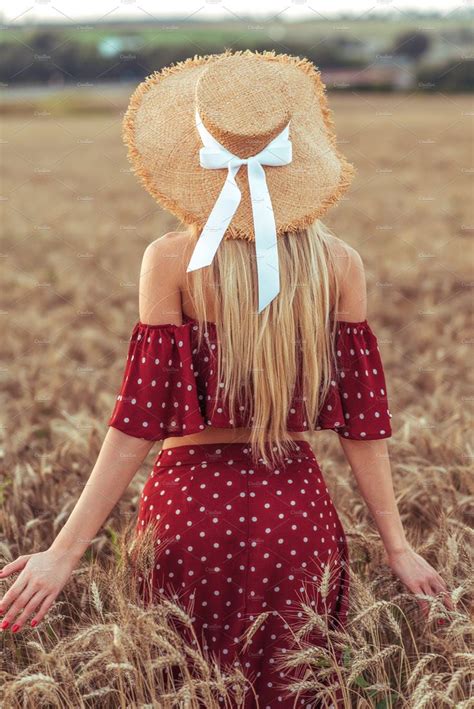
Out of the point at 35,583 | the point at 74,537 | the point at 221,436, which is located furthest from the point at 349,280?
the point at 35,583

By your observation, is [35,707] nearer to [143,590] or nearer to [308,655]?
[143,590]

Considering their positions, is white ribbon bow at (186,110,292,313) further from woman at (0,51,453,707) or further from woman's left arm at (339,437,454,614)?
woman's left arm at (339,437,454,614)

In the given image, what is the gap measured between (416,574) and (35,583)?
825 mm

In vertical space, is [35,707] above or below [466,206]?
below

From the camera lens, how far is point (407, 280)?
7055 millimetres

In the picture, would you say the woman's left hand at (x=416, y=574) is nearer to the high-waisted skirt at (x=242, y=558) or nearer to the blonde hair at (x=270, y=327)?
the high-waisted skirt at (x=242, y=558)

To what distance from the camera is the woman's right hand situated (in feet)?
6.07

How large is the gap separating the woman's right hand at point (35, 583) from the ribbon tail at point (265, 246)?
66cm

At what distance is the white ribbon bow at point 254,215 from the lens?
6.00ft

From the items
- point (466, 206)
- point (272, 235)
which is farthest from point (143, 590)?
point (466, 206)

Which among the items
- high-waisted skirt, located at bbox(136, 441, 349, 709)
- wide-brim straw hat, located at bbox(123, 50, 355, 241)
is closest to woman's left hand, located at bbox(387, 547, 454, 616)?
high-waisted skirt, located at bbox(136, 441, 349, 709)

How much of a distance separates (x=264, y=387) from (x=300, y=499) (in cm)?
26

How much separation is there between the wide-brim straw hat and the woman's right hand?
0.74 metres

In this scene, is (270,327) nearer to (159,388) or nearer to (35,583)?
(159,388)
